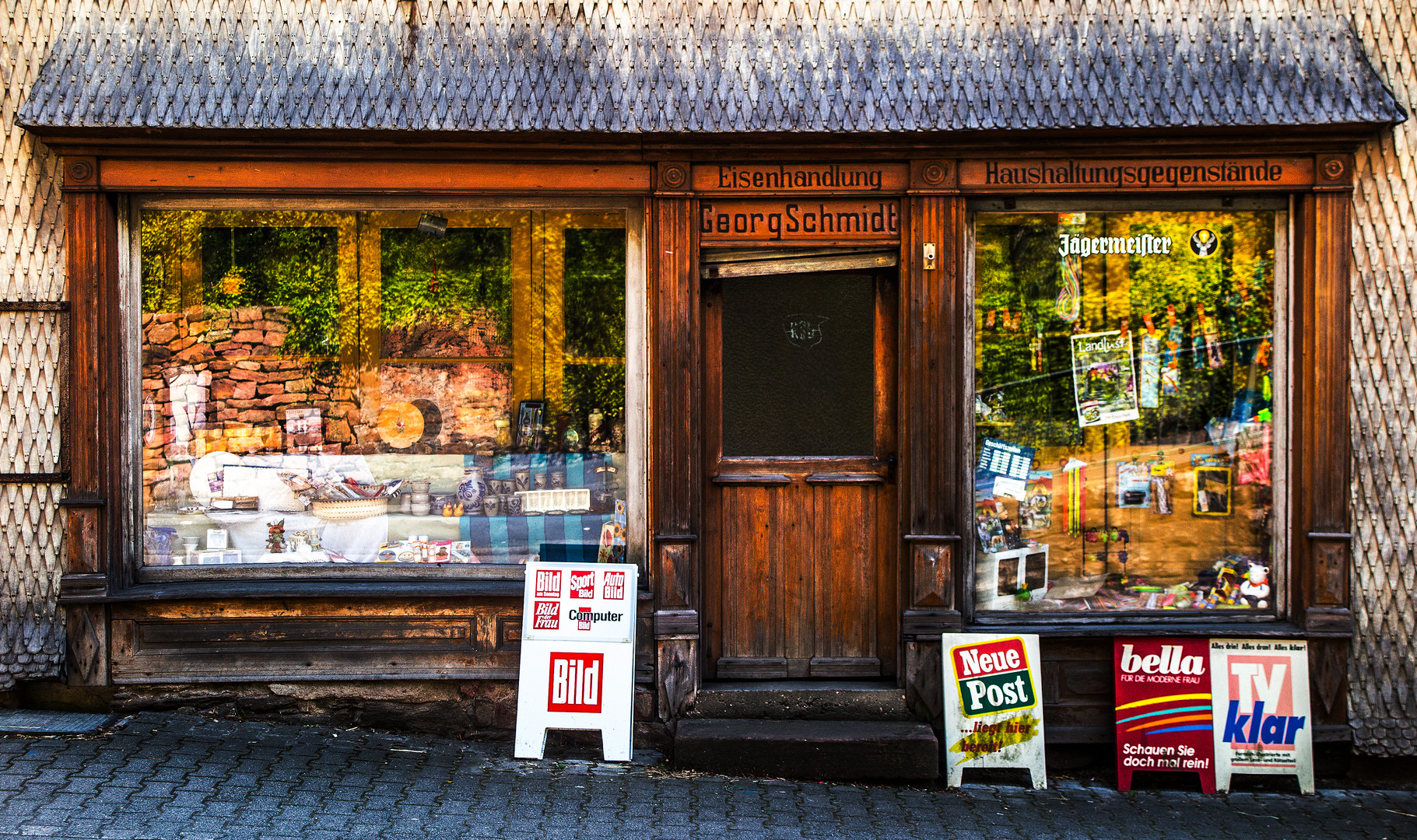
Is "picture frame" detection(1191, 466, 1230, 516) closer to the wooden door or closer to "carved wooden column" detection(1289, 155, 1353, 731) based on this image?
"carved wooden column" detection(1289, 155, 1353, 731)

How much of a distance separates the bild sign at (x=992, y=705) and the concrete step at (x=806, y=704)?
0.33 metres

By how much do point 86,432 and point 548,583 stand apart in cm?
264

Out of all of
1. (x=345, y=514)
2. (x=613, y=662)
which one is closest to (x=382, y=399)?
(x=345, y=514)

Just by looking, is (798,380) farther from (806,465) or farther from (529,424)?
(529,424)

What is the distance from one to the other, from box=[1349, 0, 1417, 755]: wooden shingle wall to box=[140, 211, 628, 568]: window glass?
4107 mm

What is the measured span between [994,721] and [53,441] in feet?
17.5

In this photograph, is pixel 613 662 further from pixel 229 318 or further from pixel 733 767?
pixel 229 318

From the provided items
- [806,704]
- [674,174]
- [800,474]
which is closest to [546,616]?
[806,704]

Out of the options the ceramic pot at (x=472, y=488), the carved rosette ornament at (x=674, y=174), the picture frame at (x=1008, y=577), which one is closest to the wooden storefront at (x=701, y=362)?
the carved rosette ornament at (x=674, y=174)

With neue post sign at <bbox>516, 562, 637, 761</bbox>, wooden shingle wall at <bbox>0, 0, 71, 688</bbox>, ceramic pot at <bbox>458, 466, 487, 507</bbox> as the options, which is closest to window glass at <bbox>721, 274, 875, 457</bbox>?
neue post sign at <bbox>516, 562, 637, 761</bbox>

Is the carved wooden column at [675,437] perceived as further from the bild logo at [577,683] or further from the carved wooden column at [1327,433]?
the carved wooden column at [1327,433]

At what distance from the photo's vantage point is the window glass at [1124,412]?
18.4 ft

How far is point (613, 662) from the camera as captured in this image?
204 inches

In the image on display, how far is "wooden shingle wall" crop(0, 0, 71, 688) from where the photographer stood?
5273 millimetres
